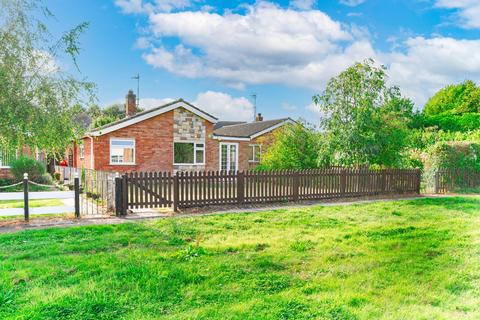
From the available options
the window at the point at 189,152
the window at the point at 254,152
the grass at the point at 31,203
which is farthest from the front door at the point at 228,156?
the grass at the point at 31,203

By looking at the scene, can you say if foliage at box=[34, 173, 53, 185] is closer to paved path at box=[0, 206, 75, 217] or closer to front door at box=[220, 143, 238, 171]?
paved path at box=[0, 206, 75, 217]

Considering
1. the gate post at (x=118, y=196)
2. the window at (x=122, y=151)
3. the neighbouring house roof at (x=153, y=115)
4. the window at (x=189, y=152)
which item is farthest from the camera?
the window at (x=189, y=152)

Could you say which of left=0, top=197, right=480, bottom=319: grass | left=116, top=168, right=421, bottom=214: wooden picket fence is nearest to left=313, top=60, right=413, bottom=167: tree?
left=116, top=168, right=421, bottom=214: wooden picket fence

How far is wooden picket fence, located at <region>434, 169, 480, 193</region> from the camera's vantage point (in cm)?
1762

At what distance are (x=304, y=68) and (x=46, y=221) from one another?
7.53 metres

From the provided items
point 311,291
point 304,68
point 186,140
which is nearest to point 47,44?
point 304,68

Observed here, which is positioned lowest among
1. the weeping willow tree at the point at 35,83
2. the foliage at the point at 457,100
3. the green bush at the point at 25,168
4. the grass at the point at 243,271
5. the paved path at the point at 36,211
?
the grass at the point at 243,271

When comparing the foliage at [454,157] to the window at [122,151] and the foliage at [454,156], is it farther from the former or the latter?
the window at [122,151]

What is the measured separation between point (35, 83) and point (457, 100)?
42.5 metres

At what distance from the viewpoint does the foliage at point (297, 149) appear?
18.5m

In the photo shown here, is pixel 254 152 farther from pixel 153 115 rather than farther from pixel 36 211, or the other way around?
pixel 36 211

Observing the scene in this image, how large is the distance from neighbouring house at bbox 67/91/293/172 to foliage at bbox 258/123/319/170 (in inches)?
223

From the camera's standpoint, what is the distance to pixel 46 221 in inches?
362

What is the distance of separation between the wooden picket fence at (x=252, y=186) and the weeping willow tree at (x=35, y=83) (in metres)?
2.39
